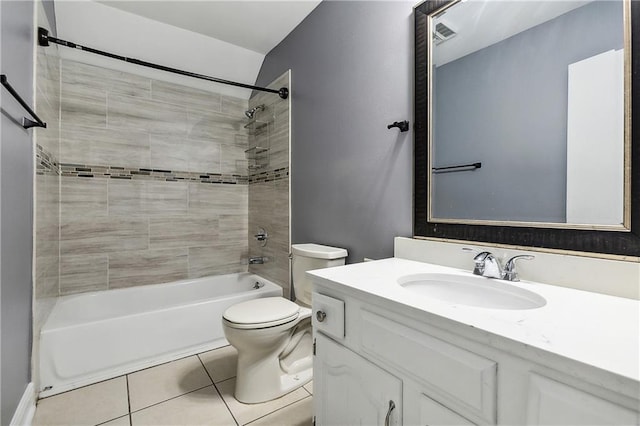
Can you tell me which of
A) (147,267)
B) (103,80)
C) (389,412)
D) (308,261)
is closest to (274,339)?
(308,261)

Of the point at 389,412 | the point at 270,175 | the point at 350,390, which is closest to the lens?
the point at 389,412

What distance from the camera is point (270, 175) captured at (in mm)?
2570

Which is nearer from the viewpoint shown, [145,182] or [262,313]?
[262,313]

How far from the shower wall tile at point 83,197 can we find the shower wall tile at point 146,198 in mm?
56

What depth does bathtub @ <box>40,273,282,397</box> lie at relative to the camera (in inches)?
62.9

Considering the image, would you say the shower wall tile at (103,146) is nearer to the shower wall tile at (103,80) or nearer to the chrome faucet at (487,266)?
the shower wall tile at (103,80)

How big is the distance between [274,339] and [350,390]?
0.65 m

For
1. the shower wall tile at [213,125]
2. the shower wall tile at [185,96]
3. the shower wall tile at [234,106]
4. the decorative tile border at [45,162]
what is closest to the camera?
the decorative tile border at [45,162]

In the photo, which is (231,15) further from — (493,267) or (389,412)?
(389,412)

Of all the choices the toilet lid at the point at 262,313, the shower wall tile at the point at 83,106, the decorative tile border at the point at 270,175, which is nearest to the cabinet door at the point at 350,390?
the toilet lid at the point at 262,313

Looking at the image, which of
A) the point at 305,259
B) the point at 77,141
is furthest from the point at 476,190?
the point at 77,141

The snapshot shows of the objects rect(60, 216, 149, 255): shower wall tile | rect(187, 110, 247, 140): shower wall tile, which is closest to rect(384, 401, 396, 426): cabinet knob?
rect(60, 216, 149, 255): shower wall tile

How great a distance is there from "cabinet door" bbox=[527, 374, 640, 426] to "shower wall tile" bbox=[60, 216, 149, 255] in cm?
263

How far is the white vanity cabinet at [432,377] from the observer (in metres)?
0.49
